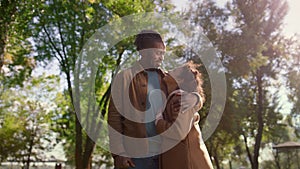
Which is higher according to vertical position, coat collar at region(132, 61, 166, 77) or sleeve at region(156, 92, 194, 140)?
coat collar at region(132, 61, 166, 77)

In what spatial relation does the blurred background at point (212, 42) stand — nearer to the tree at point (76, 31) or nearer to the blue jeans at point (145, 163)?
the tree at point (76, 31)

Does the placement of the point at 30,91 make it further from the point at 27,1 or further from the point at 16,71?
the point at 27,1

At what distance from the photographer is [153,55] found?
2.67 meters

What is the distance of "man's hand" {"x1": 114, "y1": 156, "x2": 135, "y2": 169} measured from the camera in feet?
7.66

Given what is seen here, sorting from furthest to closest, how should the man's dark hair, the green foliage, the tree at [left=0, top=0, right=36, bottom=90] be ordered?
the green foliage
the tree at [left=0, top=0, right=36, bottom=90]
the man's dark hair

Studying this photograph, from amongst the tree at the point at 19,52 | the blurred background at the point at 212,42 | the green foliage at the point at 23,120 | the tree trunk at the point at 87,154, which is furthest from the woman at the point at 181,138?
the green foliage at the point at 23,120

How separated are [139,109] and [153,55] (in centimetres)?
45

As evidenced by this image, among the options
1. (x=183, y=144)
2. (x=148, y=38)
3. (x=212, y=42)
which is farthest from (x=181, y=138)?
(x=212, y=42)

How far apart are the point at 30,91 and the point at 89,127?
12.5 meters

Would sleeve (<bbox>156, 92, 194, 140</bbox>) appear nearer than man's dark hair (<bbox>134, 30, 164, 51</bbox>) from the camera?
Yes

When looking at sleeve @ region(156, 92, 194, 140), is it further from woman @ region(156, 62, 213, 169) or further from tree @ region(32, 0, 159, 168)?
tree @ region(32, 0, 159, 168)

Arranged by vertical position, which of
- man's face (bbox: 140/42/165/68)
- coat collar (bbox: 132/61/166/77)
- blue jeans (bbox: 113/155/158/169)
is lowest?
blue jeans (bbox: 113/155/158/169)

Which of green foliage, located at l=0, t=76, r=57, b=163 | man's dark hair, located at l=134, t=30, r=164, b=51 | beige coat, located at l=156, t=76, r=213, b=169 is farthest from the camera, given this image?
green foliage, located at l=0, t=76, r=57, b=163

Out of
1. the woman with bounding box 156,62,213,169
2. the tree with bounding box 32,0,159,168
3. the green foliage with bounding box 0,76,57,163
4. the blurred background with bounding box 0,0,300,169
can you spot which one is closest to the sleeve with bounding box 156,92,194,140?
the woman with bounding box 156,62,213,169
